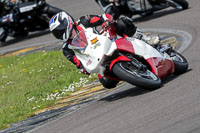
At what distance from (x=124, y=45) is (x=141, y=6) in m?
7.47

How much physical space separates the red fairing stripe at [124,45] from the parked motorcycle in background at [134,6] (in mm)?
6934

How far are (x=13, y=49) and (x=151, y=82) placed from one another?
9.23 metres

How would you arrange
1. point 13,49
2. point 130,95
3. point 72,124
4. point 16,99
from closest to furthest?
1. point 72,124
2. point 130,95
3. point 16,99
4. point 13,49

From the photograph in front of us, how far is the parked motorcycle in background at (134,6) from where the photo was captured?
14109 millimetres

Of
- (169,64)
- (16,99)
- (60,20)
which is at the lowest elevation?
(16,99)

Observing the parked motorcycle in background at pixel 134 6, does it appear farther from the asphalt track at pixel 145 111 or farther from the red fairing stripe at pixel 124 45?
the red fairing stripe at pixel 124 45

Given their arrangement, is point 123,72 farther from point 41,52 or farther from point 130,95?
point 41,52

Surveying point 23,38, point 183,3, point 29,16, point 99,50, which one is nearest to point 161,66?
point 99,50

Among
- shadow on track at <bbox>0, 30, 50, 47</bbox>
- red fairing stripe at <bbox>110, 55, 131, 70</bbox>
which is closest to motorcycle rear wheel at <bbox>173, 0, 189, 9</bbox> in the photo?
shadow on track at <bbox>0, 30, 50, 47</bbox>

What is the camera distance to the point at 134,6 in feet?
48.0

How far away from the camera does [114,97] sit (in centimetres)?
787

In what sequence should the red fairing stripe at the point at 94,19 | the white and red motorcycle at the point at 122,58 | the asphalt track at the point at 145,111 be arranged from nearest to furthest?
the asphalt track at the point at 145,111, the white and red motorcycle at the point at 122,58, the red fairing stripe at the point at 94,19

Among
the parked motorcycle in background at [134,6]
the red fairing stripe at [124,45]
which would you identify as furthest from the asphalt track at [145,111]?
the parked motorcycle in background at [134,6]

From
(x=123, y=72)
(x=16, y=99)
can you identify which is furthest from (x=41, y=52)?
(x=123, y=72)
